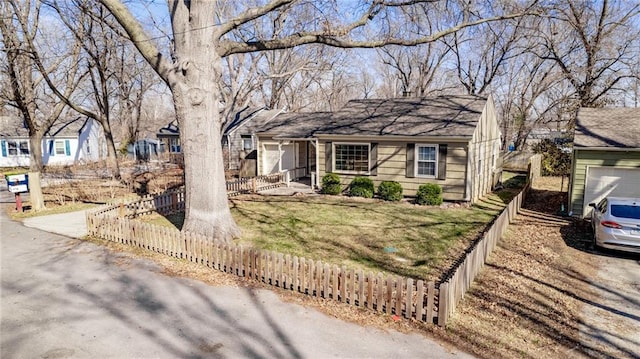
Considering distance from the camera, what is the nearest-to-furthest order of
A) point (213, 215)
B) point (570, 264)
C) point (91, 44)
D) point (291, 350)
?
point (291, 350) < point (570, 264) < point (213, 215) < point (91, 44)

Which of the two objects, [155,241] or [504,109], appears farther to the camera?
[504,109]

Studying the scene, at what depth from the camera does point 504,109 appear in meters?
41.2

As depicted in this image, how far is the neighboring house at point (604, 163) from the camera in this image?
13.4 metres

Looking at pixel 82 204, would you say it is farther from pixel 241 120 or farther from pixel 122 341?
pixel 241 120

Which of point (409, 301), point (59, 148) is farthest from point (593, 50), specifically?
point (59, 148)

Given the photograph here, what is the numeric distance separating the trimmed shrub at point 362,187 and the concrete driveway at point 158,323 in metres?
11.0

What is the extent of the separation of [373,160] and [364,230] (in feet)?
21.3

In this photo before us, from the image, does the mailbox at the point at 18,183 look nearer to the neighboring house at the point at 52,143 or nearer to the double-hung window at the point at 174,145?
the neighboring house at the point at 52,143

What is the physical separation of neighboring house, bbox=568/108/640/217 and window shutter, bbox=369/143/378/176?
7779 mm

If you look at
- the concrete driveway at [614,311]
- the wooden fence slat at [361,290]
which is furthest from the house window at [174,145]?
the concrete driveway at [614,311]

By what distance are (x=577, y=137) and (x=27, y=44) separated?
79.7 ft

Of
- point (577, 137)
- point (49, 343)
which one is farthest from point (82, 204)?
point (577, 137)

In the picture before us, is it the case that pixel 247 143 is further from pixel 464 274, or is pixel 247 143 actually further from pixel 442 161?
pixel 464 274

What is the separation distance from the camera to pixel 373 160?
18.3 metres
